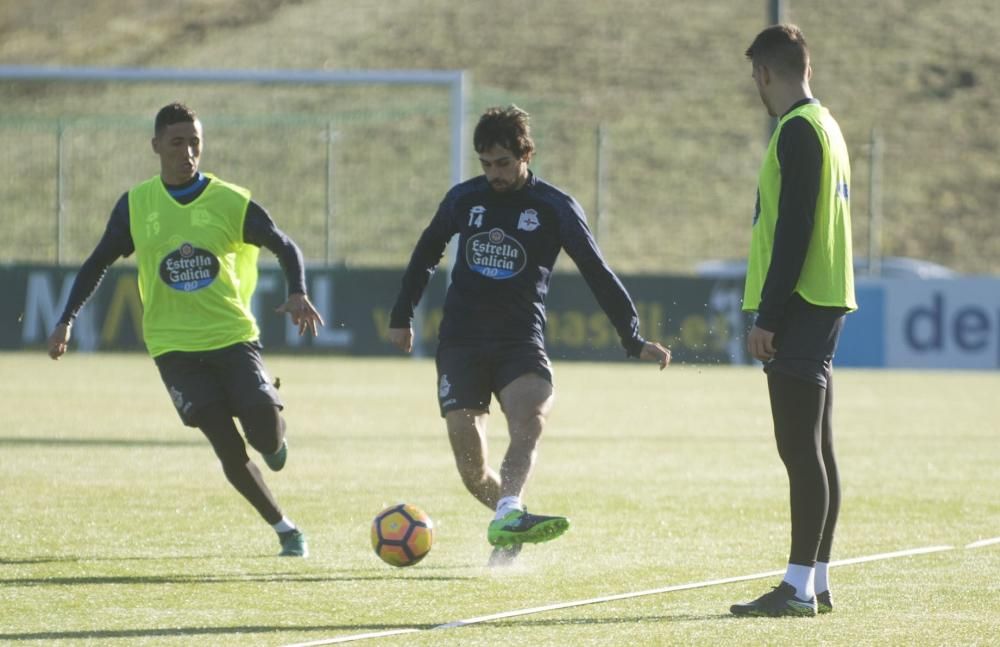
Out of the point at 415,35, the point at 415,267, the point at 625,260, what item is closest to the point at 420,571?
the point at 415,267

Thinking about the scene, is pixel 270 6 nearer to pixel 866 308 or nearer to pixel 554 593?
pixel 866 308

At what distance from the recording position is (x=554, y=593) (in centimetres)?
732

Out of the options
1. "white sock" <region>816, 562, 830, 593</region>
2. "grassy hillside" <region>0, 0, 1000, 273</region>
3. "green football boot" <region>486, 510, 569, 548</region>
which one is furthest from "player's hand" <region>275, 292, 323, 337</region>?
"grassy hillside" <region>0, 0, 1000, 273</region>

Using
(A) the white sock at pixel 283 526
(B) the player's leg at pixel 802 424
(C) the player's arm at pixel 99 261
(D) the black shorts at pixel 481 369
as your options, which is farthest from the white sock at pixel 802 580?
(C) the player's arm at pixel 99 261

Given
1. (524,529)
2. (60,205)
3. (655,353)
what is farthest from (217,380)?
(60,205)

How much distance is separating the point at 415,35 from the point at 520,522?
54.5 m

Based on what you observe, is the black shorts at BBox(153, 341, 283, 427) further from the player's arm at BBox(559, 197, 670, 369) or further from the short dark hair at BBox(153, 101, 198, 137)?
the player's arm at BBox(559, 197, 670, 369)

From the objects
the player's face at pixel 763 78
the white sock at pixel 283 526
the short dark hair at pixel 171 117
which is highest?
the player's face at pixel 763 78

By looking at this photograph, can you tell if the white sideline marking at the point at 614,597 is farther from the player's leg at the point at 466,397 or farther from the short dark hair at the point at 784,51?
the short dark hair at the point at 784,51

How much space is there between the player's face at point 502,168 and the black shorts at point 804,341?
148 cm

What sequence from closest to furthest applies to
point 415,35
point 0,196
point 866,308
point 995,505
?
point 995,505 < point 866,308 < point 0,196 < point 415,35

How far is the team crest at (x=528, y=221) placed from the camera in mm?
7832

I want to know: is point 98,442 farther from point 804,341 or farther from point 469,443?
point 804,341

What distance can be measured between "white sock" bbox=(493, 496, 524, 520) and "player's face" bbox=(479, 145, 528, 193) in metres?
1.30
